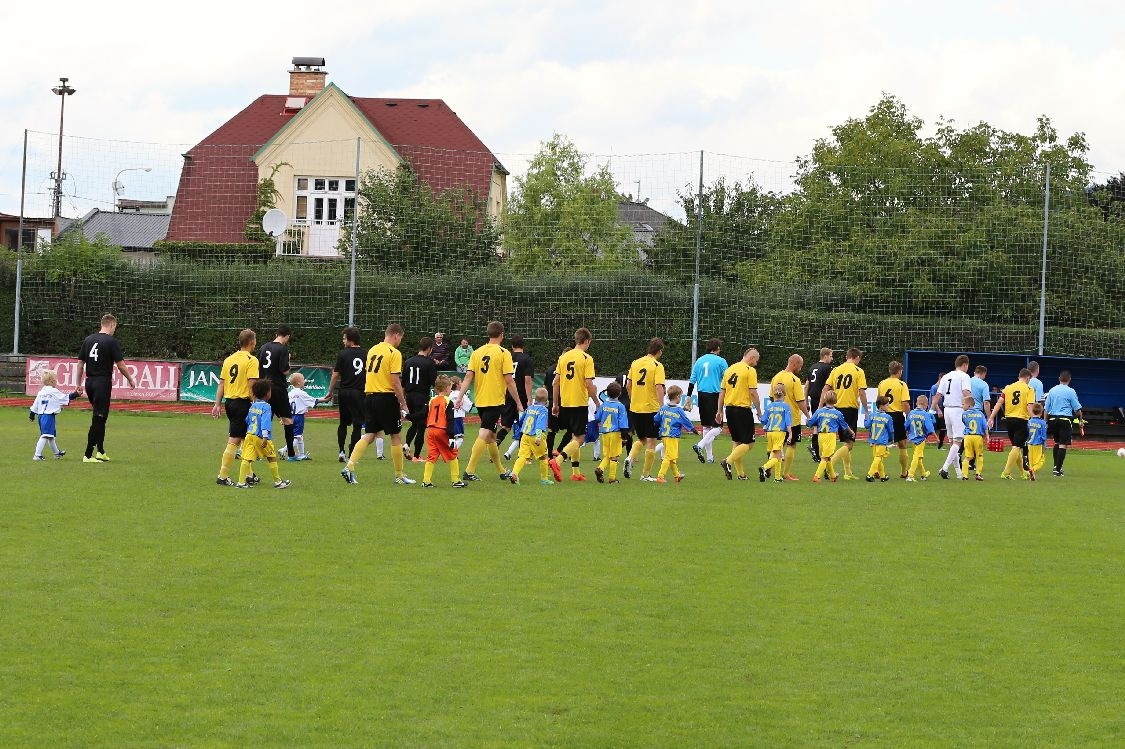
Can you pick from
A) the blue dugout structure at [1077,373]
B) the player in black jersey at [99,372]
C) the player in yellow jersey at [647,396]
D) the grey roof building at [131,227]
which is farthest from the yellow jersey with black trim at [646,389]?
the grey roof building at [131,227]

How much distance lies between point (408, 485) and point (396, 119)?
136ft

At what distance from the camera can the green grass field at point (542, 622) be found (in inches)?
260

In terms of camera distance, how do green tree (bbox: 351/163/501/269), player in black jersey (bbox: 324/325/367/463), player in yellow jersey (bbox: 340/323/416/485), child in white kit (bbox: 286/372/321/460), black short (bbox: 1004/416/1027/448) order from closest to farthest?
player in yellow jersey (bbox: 340/323/416/485)
player in black jersey (bbox: 324/325/367/463)
child in white kit (bbox: 286/372/321/460)
black short (bbox: 1004/416/1027/448)
green tree (bbox: 351/163/501/269)

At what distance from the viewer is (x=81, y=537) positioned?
11578 mm

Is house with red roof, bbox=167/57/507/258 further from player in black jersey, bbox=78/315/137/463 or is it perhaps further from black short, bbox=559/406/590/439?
black short, bbox=559/406/590/439

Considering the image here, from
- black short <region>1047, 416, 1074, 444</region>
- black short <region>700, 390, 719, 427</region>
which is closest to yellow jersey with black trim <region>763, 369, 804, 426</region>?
black short <region>700, 390, 719, 427</region>

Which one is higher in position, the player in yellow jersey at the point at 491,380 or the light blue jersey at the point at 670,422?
the player in yellow jersey at the point at 491,380

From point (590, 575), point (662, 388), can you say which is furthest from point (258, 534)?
point (662, 388)

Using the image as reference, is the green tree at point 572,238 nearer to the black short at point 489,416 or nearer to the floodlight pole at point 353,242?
the floodlight pole at point 353,242

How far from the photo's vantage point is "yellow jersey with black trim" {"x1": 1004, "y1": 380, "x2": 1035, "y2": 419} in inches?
831

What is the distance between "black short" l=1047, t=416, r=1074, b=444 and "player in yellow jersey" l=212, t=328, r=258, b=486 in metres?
12.6

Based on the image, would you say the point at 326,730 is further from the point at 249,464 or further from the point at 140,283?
the point at 140,283

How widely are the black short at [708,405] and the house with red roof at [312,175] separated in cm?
1384

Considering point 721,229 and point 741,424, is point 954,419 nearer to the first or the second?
point 741,424
